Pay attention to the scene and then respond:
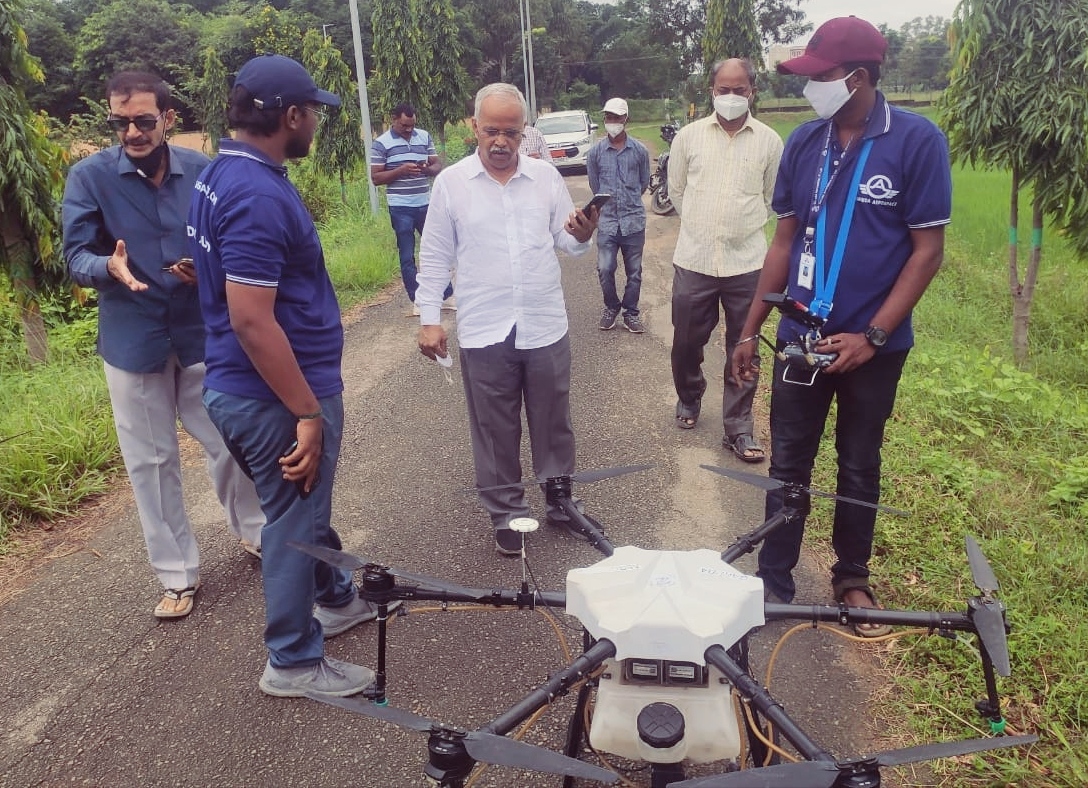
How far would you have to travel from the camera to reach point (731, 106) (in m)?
4.40

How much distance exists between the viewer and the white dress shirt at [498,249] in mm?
3445

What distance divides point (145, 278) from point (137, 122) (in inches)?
22.6

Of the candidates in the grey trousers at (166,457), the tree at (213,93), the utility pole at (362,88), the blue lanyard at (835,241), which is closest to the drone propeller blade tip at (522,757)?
the blue lanyard at (835,241)

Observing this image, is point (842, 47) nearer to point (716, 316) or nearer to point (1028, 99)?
point (716, 316)

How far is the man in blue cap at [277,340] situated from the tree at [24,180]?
4006 millimetres

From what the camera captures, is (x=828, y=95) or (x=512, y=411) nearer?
(x=828, y=95)

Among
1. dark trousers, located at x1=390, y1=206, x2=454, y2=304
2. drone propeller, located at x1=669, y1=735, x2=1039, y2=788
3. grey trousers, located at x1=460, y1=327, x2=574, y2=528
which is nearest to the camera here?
drone propeller, located at x1=669, y1=735, x2=1039, y2=788

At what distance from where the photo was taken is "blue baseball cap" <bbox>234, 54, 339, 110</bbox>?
2.40m

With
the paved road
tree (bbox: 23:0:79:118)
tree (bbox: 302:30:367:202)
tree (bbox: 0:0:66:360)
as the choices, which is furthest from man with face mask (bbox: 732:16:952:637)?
tree (bbox: 23:0:79:118)

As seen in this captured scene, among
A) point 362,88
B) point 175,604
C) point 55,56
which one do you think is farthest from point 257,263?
point 55,56

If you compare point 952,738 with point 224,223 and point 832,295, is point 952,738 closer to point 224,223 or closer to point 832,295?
point 832,295

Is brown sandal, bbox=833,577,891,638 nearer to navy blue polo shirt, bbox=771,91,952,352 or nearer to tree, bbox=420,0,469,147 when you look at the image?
navy blue polo shirt, bbox=771,91,952,352

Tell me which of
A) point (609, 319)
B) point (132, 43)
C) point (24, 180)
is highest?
point (132, 43)

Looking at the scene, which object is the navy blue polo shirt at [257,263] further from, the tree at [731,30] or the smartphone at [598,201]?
the tree at [731,30]
